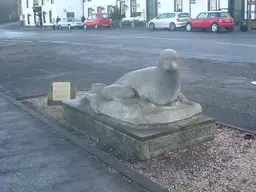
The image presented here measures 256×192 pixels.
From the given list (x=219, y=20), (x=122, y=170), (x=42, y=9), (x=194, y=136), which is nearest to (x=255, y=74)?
(x=194, y=136)

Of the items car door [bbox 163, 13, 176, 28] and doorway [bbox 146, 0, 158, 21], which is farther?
doorway [bbox 146, 0, 158, 21]

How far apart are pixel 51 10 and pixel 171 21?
3231 centimetres

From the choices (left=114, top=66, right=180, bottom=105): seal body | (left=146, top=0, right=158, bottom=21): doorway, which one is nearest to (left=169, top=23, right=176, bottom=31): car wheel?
(left=146, top=0, right=158, bottom=21): doorway

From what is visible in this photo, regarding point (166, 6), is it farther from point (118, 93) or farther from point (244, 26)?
point (118, 93)

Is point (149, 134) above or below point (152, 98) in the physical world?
below

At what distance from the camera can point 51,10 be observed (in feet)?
207

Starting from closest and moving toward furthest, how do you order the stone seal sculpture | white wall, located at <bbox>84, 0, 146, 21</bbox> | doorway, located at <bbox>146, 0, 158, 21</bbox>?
the stone seal sculpture → doorway, located at <bbox>146, 0, 158, 21</bbox> → white wall, located at <bbox>84, 0, 146, 21</bbox>

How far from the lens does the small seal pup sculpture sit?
5262 mm

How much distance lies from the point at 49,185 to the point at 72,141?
143 centimetres

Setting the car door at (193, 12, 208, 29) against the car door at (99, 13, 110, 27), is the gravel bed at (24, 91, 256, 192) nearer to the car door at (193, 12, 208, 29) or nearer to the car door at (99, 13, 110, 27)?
the car door at (193, 12, 208, 29)

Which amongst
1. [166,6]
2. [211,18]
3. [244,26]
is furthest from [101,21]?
[244,26]

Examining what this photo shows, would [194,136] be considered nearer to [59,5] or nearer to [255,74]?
[255,74]

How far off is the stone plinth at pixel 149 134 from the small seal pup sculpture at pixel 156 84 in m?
0.37

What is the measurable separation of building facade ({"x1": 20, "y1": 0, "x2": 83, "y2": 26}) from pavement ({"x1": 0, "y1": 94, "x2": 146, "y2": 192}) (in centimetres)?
5431
